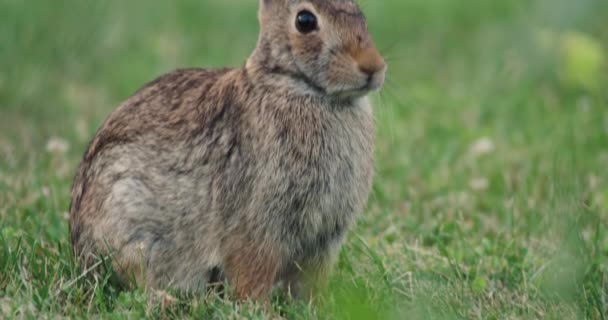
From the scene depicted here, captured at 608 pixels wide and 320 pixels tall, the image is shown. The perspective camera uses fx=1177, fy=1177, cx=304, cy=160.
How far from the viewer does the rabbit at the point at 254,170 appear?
451 centimetres

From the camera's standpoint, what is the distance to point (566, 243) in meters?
4.45

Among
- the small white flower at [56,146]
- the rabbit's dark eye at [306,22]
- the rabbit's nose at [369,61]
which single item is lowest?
the small white flower at [56,146]

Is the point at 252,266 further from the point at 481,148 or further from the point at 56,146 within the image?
the point at 481,148

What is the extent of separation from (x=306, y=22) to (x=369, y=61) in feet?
1.05

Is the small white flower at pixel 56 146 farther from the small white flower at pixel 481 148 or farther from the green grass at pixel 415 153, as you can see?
the small white flower at pixel 481 148

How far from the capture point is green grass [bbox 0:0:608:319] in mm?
4478

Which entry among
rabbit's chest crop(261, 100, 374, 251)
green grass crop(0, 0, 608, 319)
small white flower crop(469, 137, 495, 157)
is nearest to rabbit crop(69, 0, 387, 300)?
rabbit's chest crop(261, 100, 374, 251)

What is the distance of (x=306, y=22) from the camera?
4504 mm

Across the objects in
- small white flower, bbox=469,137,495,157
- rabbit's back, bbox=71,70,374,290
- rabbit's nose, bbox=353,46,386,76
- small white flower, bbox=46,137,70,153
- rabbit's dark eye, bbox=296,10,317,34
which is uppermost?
rabbit's dark eye, bbox=296,10,317,34

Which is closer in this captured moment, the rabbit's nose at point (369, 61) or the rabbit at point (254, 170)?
the rabbit's nose at point (369, 61)

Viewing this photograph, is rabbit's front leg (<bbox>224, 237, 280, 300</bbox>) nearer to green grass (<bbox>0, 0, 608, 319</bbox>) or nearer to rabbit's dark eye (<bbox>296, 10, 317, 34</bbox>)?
green grass (<bbox>0, 0, 608, 319</bbox>)

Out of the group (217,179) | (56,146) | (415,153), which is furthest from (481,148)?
(217,179)

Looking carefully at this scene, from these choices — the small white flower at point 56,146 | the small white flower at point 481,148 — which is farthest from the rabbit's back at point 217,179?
the small white flower at point 481,148

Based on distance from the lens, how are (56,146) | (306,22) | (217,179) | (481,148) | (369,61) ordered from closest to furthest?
1. (369,61)
2. (306,22)
3. (217,179)
4. (56,146)
5. (481,148)
